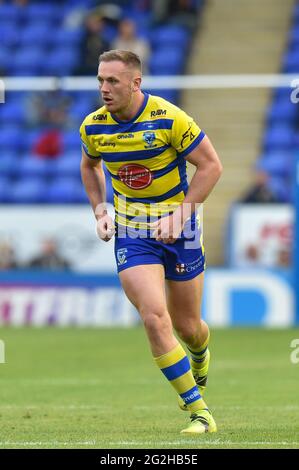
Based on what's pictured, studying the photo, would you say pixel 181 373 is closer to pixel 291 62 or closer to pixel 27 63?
pixel 291 62

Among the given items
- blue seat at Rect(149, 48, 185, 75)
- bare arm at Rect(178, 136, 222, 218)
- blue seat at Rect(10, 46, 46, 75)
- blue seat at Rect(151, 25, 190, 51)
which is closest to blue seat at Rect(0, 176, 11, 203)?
blue seat at Rect(10, 46, 46, 75)

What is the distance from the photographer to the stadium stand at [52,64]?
80.1 ft

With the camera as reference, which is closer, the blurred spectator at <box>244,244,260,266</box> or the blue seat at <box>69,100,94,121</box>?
the blurred spectator at <box>244,244,260,266</box>

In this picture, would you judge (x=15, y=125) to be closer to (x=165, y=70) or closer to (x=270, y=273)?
(x=165, y=70)

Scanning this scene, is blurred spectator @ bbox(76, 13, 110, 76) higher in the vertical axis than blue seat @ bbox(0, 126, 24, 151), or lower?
higher

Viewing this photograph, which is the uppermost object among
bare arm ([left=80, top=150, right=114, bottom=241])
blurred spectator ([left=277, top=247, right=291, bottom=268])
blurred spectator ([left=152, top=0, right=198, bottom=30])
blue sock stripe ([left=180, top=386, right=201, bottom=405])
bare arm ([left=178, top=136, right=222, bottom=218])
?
bare arm ([left=178, top=136, right=222, bottom=218])

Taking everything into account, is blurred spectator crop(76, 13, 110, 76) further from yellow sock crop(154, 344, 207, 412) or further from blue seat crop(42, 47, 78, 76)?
yellow sock crop(154, 344, 207, 412)

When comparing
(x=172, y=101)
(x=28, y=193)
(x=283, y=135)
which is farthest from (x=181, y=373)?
(x=172, y=101)

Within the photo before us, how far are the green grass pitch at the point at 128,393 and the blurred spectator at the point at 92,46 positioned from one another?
7.06 metres

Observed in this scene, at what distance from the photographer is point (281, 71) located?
83.9 feet

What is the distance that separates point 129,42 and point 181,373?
16.2 m

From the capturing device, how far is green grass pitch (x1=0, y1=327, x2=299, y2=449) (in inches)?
326

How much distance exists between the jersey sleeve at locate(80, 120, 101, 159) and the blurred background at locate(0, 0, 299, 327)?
8.72m

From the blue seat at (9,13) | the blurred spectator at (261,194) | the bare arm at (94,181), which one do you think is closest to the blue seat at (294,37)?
the blurred spectator at (261,194)
